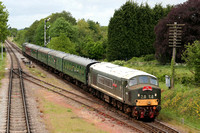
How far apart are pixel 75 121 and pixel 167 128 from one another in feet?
22.2

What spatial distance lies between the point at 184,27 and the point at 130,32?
84.3 feet

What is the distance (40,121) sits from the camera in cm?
2123

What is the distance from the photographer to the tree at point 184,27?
161 feet

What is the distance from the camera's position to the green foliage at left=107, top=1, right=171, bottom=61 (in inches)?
2913

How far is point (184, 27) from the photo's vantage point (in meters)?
49.3

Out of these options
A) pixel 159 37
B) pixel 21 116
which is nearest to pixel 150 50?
pixel 159 37

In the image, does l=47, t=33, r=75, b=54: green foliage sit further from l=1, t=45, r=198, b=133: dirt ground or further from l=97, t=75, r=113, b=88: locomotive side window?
l=97, t=75, r=113, b=88: locomotive side window

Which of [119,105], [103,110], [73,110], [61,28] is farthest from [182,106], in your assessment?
[61,28]

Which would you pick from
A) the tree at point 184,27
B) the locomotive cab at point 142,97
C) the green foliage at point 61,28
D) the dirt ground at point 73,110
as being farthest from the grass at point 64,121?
the green foliage at point 61,28

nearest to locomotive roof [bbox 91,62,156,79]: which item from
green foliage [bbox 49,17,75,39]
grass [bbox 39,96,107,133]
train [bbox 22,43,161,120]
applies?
train [bbox 22,43,161,120]

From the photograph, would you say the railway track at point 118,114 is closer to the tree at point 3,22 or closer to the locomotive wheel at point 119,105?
the locomotive wheel at point 119,105

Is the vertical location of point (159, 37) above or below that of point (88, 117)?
above

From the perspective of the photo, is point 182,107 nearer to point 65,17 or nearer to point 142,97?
point 142,97

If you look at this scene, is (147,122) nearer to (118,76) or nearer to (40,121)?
(118,76)
